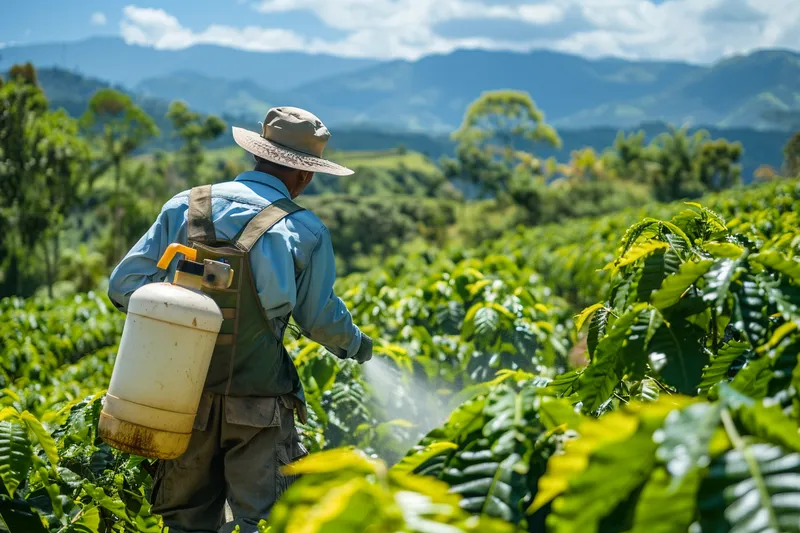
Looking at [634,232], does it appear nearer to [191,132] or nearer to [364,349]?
[364,349]

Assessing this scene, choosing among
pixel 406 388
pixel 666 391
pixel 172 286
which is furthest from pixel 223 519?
pixel 666 391

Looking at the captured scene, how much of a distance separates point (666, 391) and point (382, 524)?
1.28m

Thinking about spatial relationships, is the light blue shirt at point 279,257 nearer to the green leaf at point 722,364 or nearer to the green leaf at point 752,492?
the green leaf at point 722,364

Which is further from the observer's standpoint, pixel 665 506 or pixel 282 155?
pixel 282 155

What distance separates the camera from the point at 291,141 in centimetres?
321

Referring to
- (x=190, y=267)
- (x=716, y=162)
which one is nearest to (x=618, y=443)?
(x=190, y=267)

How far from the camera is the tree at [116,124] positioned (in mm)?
51125

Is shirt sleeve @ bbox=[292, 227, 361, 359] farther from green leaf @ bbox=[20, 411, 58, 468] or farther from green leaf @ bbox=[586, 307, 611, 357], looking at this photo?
green leaf @ bbox=[20, 411, 58, 468]

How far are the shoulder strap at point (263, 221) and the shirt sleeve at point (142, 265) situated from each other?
330 mm

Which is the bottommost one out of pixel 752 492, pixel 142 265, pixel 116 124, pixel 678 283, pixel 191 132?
pixel 191 132

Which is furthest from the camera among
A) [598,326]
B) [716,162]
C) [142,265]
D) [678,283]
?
[716,162]

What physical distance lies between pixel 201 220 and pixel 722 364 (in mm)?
1821

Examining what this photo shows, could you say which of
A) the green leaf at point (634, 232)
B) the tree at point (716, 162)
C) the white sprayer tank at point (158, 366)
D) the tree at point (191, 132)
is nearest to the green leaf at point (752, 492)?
the green leaf at point (634, 232)

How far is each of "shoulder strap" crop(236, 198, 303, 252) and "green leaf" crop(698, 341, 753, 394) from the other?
5.22 ft
